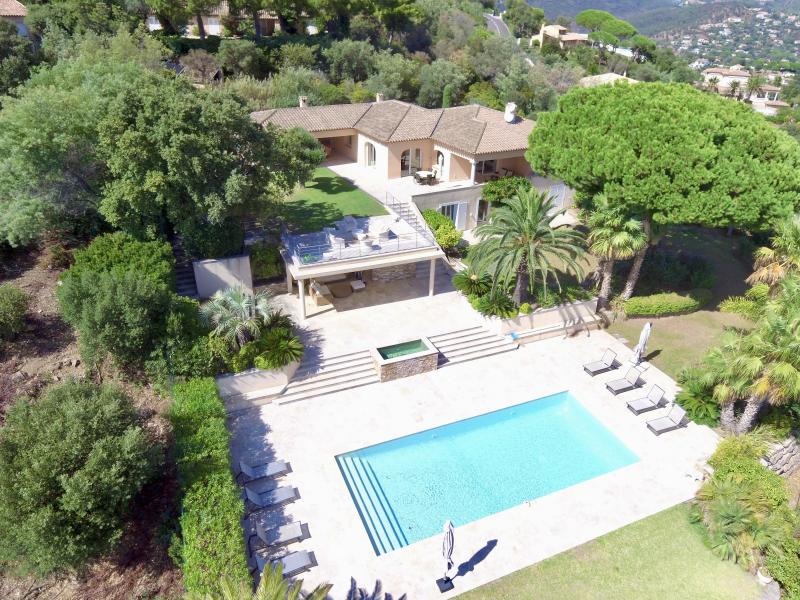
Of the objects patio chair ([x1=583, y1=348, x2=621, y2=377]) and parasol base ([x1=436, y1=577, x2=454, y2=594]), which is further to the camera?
patio chair ([x1=583, y1=348, x2=621, y2=377])

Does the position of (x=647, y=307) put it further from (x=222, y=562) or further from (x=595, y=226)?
(x=222, y=562)

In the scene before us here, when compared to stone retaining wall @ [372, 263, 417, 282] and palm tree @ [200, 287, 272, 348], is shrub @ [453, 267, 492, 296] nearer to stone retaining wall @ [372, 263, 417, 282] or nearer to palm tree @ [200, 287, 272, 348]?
stone retaining wall @ [372, 263, 417, 282]

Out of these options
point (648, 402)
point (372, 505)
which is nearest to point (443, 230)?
point (648, 402)

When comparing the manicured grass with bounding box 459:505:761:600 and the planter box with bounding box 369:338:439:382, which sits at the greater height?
the planter box with bounding box 369:338:439:382

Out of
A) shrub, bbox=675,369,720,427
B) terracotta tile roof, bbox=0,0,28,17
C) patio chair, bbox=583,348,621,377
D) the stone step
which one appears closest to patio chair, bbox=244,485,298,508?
the stone step

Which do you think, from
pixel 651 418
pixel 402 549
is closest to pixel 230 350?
pixel 402 549

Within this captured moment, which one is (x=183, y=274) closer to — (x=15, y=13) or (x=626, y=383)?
(x=626, y=383)
